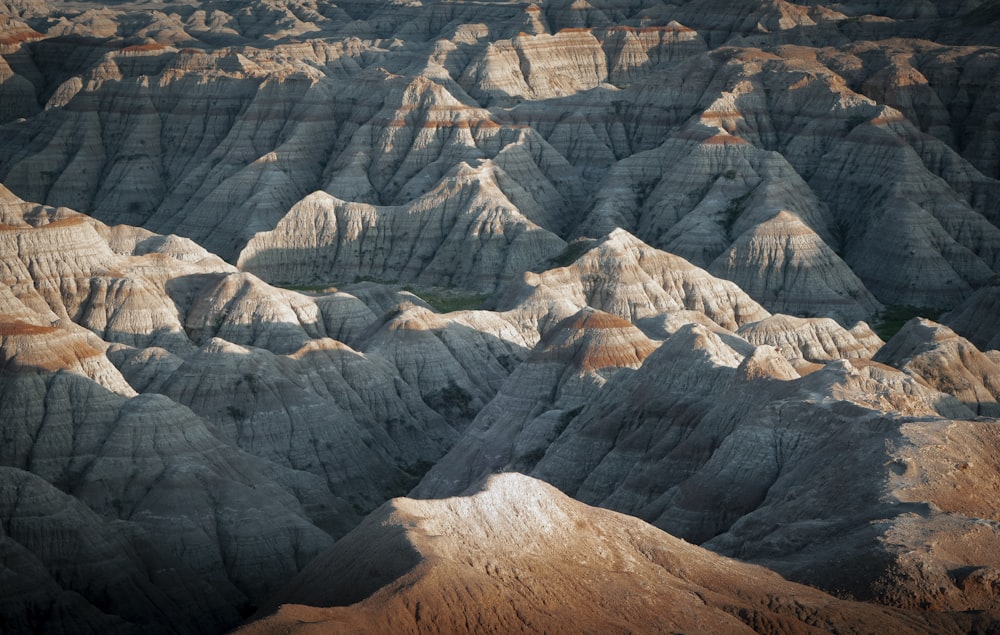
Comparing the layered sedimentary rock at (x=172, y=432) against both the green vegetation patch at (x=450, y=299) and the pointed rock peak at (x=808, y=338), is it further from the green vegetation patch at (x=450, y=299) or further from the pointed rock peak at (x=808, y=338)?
the pointed rock peak at (x=808, y=338)

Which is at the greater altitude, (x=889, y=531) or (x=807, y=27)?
(x=889, y=531)

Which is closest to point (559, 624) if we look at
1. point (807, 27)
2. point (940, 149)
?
point (940, 149)

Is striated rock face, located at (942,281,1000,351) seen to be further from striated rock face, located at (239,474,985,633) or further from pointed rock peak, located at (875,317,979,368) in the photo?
striated rock face, located at (239,474,985,633)

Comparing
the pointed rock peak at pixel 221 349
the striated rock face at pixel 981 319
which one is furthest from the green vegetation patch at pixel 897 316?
the pointed rock peak at pixel 221 349

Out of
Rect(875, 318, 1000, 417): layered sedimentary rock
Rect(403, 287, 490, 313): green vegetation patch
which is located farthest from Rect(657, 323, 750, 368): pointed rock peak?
Rect(403, 287, 490, 313): green vegetation patch

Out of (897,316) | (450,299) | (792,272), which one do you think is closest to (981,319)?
(897,316)

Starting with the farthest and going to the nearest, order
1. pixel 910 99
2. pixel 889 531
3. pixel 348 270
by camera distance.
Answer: pixel 910 99 → pixel 348 270 → pixel 889 531

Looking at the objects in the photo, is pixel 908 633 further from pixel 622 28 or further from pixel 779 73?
pixel 622 28

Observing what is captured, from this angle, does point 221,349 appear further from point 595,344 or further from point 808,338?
point 808,338
